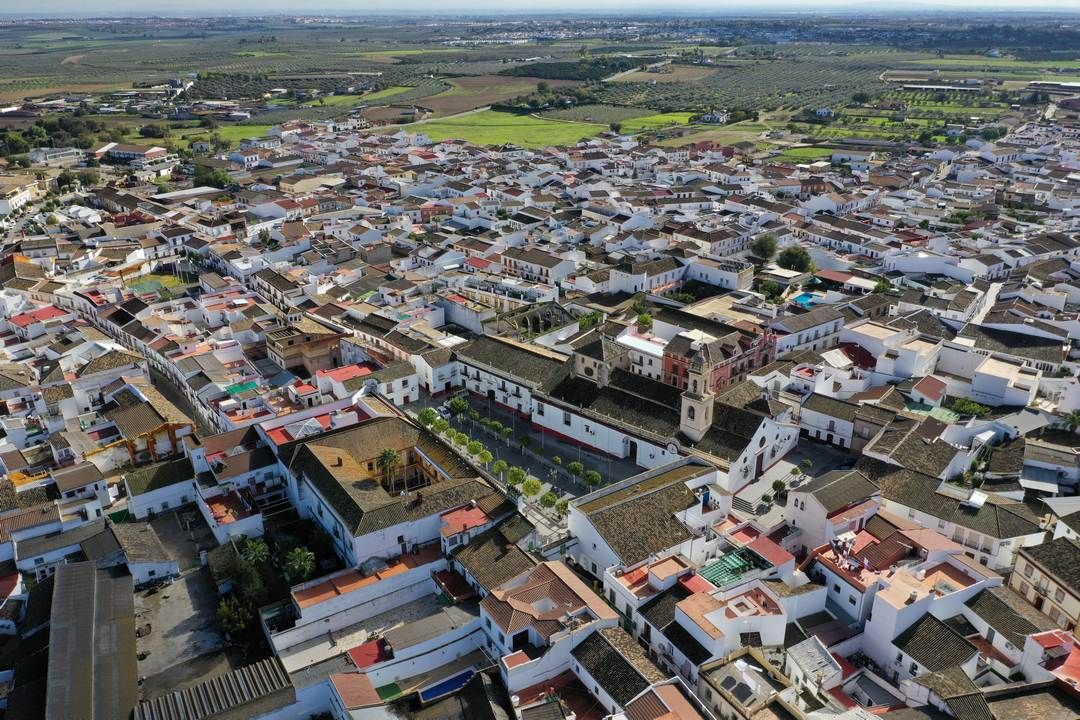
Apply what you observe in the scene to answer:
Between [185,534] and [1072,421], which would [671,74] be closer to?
[1072,421]

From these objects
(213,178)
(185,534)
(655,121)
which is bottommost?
(185,534)

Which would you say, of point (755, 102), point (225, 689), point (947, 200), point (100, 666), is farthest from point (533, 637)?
point (755, 102)

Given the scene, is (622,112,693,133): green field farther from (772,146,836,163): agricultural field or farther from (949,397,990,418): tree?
(949,397,990,418): tree

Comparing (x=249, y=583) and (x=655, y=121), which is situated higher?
(x=655, y=121)

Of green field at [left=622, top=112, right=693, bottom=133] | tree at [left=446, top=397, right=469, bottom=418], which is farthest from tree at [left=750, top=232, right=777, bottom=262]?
green field at [left=622, top=112, right=693, bottom=133]

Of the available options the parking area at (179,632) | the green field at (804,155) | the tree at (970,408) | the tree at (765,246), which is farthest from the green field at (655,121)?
the parking area at (179,632)

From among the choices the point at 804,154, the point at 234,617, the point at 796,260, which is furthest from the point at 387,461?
the point at 804,154
